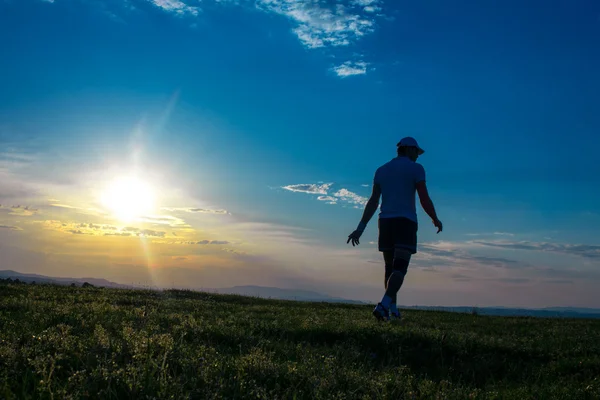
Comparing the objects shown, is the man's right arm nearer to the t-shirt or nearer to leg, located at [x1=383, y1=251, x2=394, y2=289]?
the t-shirt

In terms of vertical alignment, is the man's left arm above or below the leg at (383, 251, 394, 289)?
above

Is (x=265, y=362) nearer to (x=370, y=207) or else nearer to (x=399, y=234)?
(x=399, y=234)

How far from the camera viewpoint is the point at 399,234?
35.0 ft

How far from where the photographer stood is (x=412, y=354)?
22.7ft

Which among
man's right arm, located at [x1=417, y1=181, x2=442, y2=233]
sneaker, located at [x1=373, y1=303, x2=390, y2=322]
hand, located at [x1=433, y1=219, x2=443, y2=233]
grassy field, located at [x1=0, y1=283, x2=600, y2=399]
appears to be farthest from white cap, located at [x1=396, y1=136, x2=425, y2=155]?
grassy field, located at [x1=0, y1=283, x2=600, y2=399]

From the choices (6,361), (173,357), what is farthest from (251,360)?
(6,361)

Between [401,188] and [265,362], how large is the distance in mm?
7198

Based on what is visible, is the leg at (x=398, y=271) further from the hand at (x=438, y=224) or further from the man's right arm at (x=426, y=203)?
the man's right arm at (x=426, y=203)

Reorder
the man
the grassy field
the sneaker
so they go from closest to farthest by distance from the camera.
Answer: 1. the grassy field
2. the sneaker
3. the man

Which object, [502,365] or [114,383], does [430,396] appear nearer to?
[114,383]

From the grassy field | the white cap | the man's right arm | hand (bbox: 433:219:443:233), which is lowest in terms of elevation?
the grassy field

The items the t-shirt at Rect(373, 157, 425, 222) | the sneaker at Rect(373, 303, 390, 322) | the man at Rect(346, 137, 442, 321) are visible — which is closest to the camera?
the sneaker at Rect(373, 303, 390, 322)

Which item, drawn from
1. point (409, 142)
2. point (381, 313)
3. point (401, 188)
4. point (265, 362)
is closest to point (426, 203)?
point (401, 188)

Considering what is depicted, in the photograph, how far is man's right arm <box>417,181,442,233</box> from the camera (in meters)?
10.9
